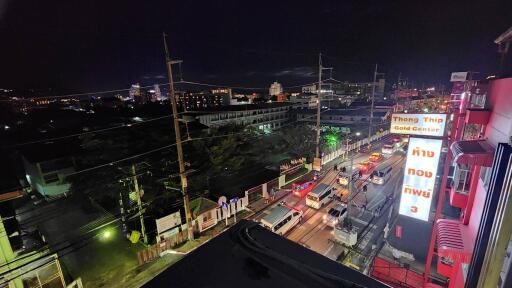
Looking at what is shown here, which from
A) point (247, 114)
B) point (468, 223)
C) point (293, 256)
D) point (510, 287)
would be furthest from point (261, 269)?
point (247, 114)

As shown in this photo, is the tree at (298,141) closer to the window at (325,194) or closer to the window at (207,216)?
the window at (325,194)

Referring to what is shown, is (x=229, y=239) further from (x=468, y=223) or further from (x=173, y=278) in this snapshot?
(x=468, y=223)

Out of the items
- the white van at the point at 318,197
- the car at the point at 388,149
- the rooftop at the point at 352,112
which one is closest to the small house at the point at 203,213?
the white van at the point at 318,197

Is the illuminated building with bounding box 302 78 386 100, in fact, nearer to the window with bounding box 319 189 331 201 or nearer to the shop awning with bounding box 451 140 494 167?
the window with bounding box 319 189 331 201

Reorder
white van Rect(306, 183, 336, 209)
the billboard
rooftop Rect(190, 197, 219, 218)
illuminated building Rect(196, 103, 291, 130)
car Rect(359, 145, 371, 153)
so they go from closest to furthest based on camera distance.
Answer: the billboard < rooftop Rect(190, 197, 219, 218) < white van Rect(306, 183, 336, 209) < car Rect(359, 145, 371, 153) < illuminated building Rect(196, 103, 291, 130)

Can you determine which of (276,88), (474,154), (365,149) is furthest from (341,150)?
(276,88)

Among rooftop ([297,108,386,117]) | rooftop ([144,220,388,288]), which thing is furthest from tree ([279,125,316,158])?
rooftop ([144,220,388,288])

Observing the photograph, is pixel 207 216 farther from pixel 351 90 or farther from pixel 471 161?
pixel 351 90
